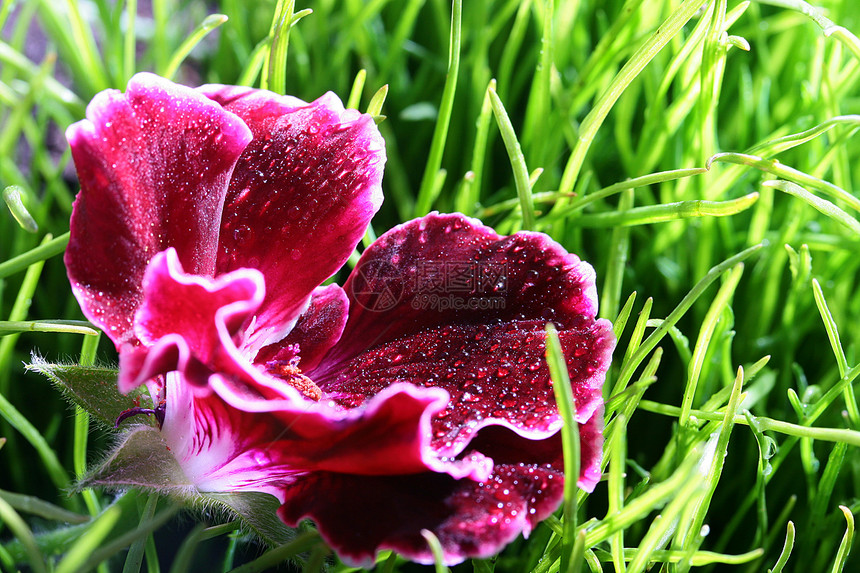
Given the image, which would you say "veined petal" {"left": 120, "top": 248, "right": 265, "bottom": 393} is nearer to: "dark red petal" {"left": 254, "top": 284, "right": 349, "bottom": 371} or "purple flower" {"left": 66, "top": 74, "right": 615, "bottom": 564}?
"purple flower" {"left": 66, "top": 74, "right": 615, "bottom": 564}

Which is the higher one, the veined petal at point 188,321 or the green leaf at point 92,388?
the veined petal at point 188,321

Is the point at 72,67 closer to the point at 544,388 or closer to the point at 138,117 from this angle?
the point at 138,117

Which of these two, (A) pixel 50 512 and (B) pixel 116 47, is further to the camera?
(B) pixel 116 47

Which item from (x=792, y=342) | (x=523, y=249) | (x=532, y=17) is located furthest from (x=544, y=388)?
(x=532, y=17)

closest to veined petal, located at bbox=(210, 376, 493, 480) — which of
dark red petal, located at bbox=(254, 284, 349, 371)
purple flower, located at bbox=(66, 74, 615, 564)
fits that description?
purple flower, located at bbox=(66, 74, 615, 564)

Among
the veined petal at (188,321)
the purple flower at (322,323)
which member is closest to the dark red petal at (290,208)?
the purple flower at (322,323)

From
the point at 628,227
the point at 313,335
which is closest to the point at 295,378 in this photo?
the point at 313,335

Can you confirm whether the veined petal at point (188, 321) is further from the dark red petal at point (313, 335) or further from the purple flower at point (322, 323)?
the dark red petal at point (313, 335)
